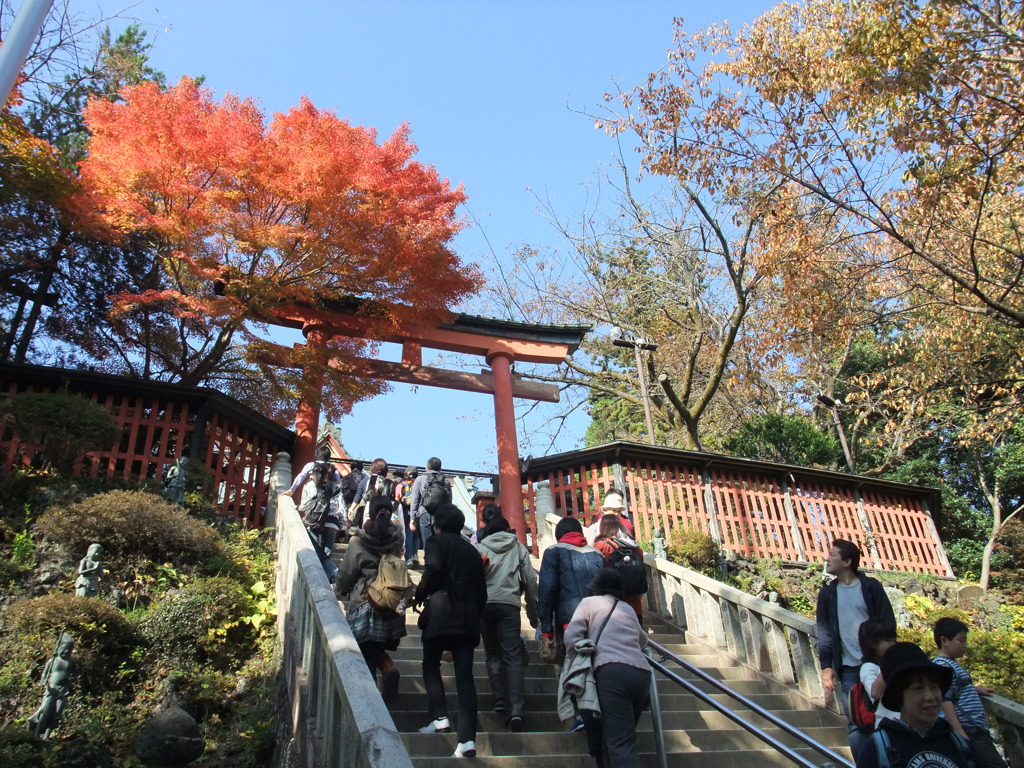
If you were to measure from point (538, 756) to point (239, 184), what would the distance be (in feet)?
33.0

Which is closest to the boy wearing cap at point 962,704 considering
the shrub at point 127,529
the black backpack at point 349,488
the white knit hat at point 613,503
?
the white knit hat at point 613,503

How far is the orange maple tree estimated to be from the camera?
11.9m

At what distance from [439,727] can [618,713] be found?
134cm

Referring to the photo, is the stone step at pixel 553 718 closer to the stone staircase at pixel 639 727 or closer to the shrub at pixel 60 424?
the stone staircase at pixel 639 727

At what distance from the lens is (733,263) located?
14883mm

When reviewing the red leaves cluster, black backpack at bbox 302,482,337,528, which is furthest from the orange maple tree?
black backpack at bbox 302,482,337,528

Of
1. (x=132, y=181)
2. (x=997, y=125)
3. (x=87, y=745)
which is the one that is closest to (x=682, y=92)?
(x=997, y=125)

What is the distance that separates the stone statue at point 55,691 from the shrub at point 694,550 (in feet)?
27.3

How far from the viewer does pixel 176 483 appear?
1034 centimetres

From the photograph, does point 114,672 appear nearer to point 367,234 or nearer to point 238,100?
point 367,234

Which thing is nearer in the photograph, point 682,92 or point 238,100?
point 682,92

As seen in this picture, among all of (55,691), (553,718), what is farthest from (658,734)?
(55,691)

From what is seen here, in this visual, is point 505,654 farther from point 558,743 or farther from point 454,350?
point 454,350

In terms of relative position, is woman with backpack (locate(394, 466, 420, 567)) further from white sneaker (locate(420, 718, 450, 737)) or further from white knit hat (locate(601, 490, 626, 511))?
white sneaker (locate(420, 718, 450, 737))
